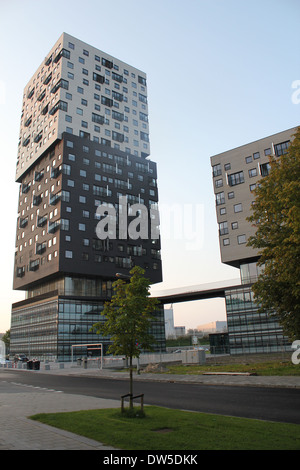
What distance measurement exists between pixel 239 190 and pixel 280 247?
1906 inches

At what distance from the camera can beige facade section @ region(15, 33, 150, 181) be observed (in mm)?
83556

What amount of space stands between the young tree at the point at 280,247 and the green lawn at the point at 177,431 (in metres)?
9.93

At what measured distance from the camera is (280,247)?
61.0ft

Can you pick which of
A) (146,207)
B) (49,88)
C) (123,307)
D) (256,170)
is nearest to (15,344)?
(146,207)

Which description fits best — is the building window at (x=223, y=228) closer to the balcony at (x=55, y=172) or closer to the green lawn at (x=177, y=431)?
the balcony at (x=55, y=172)

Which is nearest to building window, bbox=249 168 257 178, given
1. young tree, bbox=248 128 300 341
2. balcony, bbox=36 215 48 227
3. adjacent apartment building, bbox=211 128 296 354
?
adjacent apartment building, bbox=211 128 296 354

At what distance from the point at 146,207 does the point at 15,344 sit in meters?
47.9

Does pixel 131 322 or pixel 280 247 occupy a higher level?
pixel 280 247

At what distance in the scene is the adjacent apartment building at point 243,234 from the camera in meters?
59.6

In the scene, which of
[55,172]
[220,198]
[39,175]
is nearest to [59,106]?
[55,172]

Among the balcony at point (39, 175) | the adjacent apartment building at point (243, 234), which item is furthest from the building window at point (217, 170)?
the balcony at point (39, 175)

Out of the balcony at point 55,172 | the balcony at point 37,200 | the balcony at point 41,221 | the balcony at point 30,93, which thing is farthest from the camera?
the balcony at point 30,93

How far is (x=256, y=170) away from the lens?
64188 millimetres

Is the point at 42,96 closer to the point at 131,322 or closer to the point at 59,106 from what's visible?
the point at 59,106
